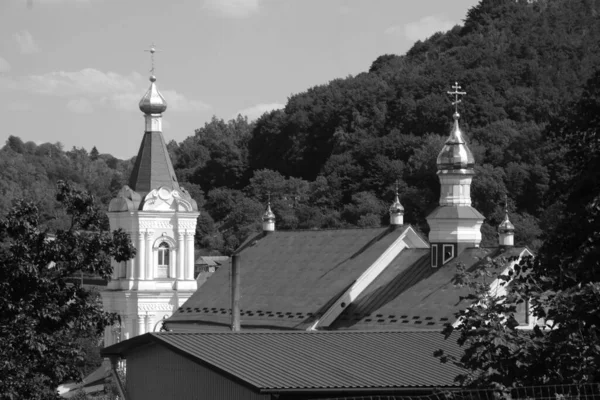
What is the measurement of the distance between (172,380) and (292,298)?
67.1ft

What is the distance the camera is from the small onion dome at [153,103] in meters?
62.3

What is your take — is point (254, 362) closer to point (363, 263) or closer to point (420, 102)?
point (363, 263)

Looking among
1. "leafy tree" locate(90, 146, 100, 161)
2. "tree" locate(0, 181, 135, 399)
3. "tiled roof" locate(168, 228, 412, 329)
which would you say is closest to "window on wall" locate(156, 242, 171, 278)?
"tiled roof" locate(168, 228, 412, 329)

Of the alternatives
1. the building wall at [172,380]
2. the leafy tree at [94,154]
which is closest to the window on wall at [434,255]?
the building wall at [172,380]

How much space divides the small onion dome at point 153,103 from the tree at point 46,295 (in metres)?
42.0

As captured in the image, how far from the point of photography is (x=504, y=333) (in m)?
13.3

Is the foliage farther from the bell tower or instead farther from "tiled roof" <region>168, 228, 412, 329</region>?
the bell tower

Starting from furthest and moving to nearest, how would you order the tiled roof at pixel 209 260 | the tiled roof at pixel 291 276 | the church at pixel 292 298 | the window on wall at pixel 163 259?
the tiled roof at pixel 209 260 → the window on wall at pixel 163 259 → the tiled roof at pixel 291 276 → the church at pixel 292 298

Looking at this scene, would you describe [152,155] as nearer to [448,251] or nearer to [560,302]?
[448,251]

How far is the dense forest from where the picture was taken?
8772 centimetres

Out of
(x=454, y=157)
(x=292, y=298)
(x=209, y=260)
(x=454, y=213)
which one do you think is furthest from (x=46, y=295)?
(x=209, y=260)

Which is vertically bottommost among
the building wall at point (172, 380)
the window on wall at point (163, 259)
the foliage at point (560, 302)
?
the building wall at point (172, 380)

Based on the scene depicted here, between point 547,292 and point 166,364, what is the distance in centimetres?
829

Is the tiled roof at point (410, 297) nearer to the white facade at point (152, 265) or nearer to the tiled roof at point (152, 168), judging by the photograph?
the white facade at point (152, 265)
